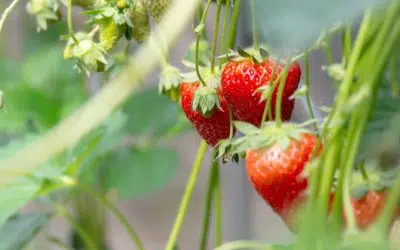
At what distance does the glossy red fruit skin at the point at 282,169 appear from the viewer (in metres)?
0.58

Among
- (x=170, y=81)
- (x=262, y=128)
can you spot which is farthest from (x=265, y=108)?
(x=170, y=81)

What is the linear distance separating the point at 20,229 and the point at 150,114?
0.53m

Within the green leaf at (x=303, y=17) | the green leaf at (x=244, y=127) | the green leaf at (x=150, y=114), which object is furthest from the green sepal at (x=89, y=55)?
the green leaf at (x=150, y=114)

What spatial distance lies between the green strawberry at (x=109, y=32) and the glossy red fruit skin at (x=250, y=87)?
0.08 meters

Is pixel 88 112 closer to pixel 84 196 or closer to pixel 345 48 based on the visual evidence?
pixel 345 48

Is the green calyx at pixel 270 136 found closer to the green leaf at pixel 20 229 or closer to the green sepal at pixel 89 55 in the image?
the green sepal at pixel 89 55

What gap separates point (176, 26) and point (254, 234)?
141 centimetres

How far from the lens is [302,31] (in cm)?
35

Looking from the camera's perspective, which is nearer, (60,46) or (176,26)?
(176,26)

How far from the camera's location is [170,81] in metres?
0.70

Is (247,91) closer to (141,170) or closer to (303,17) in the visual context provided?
(303,17)

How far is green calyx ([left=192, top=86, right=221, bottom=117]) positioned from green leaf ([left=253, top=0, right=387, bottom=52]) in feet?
0.90

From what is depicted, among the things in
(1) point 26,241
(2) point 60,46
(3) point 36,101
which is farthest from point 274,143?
(2) point 60,46

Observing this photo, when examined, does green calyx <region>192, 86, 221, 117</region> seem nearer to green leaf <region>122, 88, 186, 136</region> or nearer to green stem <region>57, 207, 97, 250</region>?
green stem <region>57, 207, 97, 250</region>
